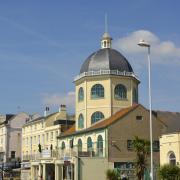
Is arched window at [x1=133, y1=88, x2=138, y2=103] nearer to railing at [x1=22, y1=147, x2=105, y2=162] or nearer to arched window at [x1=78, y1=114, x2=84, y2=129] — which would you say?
arched window at [x1=78, y1=114, x2=84, y2=129]

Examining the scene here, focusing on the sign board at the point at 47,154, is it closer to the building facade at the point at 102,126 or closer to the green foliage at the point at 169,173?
the building facade at the point at 102,126

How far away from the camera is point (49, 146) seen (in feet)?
246

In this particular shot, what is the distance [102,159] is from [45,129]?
2283 centimetres

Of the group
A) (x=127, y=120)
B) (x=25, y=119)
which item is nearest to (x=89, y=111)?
(x=127, y=120)

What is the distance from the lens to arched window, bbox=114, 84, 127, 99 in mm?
65000

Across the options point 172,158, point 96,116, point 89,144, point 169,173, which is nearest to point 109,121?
→ point 89,144

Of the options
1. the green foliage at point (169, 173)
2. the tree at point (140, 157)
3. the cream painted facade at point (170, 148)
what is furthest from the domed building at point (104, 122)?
the green foliage at point (169, 173)

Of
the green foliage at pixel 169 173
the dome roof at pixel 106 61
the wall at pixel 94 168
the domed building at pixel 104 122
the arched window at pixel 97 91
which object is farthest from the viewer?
the dome roof at pixel 106 61

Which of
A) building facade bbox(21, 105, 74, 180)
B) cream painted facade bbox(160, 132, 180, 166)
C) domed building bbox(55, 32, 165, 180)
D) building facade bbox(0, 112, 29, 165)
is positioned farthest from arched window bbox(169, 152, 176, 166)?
building facade bbox(0, 112, 29, 165)

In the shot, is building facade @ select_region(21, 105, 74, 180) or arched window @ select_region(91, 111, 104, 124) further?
arched window @ select_region(91, 111, 104, 124)

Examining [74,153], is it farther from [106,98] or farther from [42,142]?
[42,142]

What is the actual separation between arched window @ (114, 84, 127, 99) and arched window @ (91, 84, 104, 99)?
1893mm

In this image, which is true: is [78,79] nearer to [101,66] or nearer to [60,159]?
[101,66]

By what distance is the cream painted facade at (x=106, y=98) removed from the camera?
2534 inches
